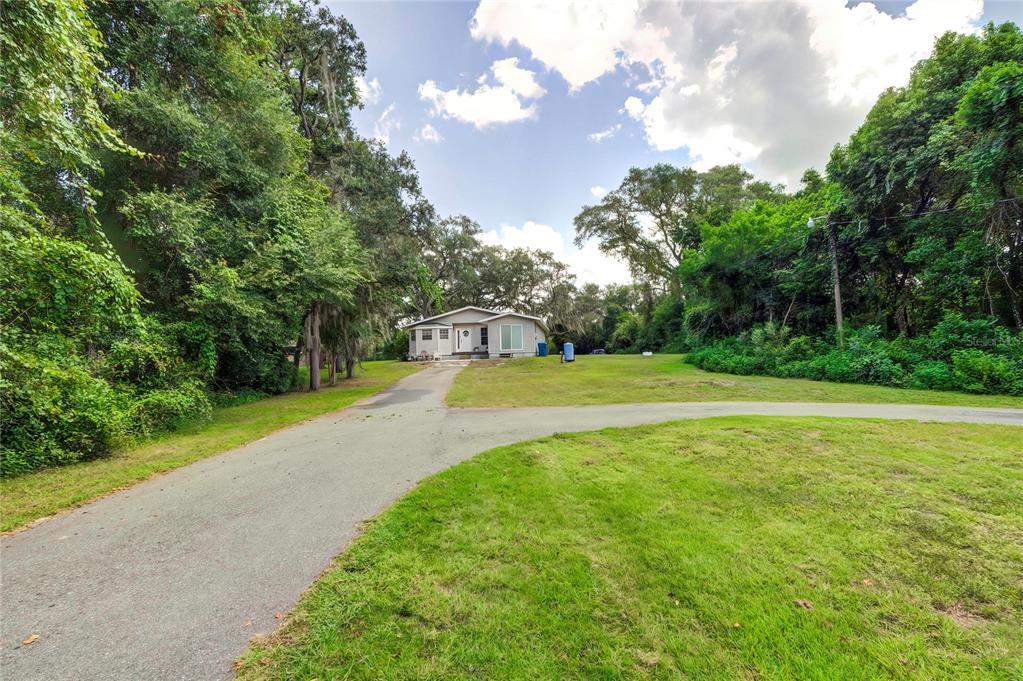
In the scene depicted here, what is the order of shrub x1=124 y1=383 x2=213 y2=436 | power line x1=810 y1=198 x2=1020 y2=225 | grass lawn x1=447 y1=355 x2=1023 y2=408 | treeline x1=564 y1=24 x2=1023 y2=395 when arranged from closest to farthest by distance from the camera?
shrub x1=124 y1=383 x2=213 y2=436 → grass lawn x1=447 y1=355 x2=1023 y2=408 → treeline x1=564 y1=24 x2=1023 y2=395 → power line x1=810 y1=198 x2=1020 y2=225

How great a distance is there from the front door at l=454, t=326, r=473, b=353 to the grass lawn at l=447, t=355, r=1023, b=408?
13499mm

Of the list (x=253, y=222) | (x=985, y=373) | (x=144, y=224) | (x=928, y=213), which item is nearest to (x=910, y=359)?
(x=985, y=373)

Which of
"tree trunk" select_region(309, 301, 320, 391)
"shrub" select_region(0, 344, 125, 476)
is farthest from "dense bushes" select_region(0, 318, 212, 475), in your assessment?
"tree trunk" select_region(309, 301, 320, 391)

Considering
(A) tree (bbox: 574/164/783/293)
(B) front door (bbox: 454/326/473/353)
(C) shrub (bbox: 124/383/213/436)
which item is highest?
(A) tree (bbox: 574/164/783/293)

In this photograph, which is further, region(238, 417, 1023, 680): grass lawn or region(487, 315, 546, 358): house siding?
region(487, 315, 546, 358): house siding

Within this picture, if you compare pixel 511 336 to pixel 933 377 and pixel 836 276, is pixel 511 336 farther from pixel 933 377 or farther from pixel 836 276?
pixel 933 377

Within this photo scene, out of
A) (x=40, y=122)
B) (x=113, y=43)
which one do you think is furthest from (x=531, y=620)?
(x=113, y=43)

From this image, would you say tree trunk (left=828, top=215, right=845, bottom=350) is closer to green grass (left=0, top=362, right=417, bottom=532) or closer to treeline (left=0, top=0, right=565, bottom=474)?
treeline (left=0, top=0, right=565, bottom=474)

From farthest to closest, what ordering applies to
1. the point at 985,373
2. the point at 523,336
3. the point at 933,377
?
1. the point at 523,336
2. the point at 933,377
3. the point at 985,373

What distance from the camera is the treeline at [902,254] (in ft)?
33.9

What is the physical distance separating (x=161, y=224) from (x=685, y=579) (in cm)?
1224

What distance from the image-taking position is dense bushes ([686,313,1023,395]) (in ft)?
31.2

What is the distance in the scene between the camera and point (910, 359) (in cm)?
1115

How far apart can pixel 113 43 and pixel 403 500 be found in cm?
1351
